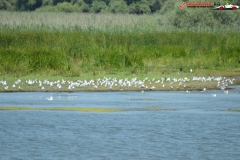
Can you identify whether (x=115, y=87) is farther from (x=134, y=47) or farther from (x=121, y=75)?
(x=134, y=47)

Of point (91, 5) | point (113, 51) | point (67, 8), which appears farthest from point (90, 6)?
point (113, 51)

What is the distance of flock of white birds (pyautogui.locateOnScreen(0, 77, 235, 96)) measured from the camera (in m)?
19.9

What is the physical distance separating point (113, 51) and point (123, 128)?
12891 millimetres

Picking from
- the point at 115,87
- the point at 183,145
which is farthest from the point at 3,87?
the point at 183,145

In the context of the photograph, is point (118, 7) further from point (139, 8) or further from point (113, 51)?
point (113, 51)

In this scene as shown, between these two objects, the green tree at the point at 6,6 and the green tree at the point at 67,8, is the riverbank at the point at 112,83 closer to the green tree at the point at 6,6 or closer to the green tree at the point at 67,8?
the green tree at the point at 67,8

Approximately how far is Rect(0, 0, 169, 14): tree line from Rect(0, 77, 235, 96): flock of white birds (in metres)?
40.7

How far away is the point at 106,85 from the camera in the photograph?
67.3 ft

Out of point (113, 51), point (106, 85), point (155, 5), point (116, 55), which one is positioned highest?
point (155, 5)

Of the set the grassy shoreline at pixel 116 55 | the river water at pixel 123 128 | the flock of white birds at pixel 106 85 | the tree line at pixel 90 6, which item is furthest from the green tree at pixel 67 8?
the river water at pixel 123 128

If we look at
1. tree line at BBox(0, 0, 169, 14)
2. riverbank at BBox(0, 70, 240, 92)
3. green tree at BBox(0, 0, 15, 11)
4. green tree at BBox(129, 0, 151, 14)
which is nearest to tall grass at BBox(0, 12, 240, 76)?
riverbank at BBox(0, 70, 240, 92)

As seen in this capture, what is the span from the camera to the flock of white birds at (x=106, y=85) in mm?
19922

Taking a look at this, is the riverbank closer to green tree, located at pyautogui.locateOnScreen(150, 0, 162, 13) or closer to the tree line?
the tree line

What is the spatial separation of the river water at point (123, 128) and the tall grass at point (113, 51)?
5.25 m
